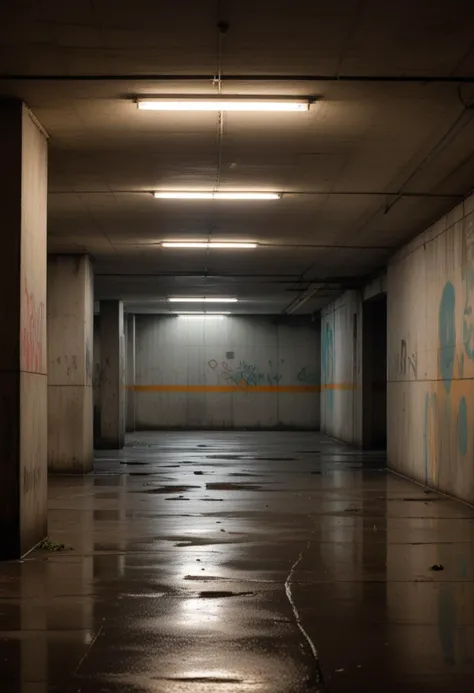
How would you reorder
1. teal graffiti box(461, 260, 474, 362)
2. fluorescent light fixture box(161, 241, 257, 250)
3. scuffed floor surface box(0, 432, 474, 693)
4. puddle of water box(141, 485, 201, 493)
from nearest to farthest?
scuffed floor surface box(0, 432, 474, 693) < teal graffiti box(461, 260, 474, 362) < puddle of water box(141, 485, 201, 493) < fluorescent light fixture box(161, 241, 257, 250)

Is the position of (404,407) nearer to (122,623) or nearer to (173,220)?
(173,220)

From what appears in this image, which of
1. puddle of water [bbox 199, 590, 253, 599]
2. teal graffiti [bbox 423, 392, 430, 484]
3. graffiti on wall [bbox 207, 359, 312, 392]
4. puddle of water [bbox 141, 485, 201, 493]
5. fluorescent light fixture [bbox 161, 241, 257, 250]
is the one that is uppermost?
fluorescent light fixture [bbox 161, 241, 257, 250]

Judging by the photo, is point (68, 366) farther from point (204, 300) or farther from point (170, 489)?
point (204, 300)

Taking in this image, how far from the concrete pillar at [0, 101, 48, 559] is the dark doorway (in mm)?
16813

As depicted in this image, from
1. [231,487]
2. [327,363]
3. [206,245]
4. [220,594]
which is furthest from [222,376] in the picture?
[220,594]

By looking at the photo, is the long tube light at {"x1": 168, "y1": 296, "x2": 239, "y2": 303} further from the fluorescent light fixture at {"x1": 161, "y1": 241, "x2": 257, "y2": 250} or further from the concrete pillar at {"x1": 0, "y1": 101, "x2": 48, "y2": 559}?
the concrete pillar at {"x1": 0, "y1": 101, "x2": 48, "y2": 559}

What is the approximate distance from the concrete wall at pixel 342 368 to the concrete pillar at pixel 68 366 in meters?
9.26

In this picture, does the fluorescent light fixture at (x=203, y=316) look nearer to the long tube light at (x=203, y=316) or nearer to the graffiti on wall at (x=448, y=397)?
the long tube light at (x=203, y=316)

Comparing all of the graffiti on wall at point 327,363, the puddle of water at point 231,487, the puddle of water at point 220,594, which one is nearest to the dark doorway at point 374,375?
the graffiti on wall at point 327,363

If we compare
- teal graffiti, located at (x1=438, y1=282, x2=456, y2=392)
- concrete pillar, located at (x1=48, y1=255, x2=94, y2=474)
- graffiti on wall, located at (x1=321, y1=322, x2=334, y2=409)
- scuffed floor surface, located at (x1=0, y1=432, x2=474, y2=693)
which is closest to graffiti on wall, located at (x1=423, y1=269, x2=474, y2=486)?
teal graffiti, located at (x1=438, y1=282, x2=456, y2=392)

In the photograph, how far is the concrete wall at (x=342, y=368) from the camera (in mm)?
27219

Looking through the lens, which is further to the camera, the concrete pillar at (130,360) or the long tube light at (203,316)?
the long tube light at (203,316)

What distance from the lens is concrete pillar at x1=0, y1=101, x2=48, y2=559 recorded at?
9.75 m

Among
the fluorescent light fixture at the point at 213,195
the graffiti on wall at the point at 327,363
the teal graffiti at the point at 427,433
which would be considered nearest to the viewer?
the fluorescent light fixture at the point at 213,195
